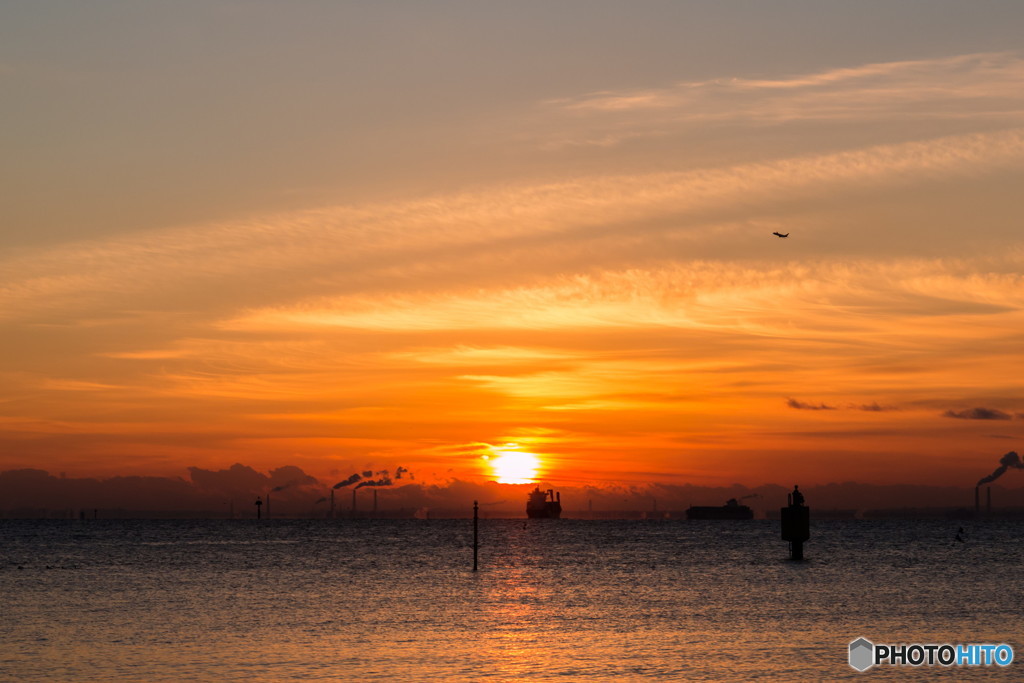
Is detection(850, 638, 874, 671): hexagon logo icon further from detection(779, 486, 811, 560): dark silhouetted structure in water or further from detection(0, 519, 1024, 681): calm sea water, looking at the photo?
detection(779, 486, 811, 560): dark silhouetted structure in water

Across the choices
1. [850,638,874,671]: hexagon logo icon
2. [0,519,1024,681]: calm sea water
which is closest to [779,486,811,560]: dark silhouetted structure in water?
[0,519,1024,681]: calm sea water

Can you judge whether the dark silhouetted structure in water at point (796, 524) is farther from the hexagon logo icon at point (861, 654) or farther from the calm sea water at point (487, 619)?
the hexagon logo icon at point (861, 654)

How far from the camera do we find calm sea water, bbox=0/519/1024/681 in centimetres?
5122

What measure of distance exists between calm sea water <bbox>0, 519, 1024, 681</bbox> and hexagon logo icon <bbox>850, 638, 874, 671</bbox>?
2.00 ft

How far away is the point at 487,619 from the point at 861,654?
24817 millimetres

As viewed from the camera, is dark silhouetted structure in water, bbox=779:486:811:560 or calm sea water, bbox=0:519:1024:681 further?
dark silhouetted structure in water, bbox=779:486:811:560

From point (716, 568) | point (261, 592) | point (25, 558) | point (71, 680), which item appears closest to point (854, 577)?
point (716, 568)

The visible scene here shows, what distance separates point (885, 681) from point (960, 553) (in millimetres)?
140616

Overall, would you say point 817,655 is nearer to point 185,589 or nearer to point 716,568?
point 185,589

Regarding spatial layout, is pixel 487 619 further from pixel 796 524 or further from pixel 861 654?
pixel 796 524

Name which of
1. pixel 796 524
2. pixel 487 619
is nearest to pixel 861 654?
pixel 487 619

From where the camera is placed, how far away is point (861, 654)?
55219 millimetres

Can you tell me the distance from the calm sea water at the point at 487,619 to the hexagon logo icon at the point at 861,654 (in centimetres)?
61

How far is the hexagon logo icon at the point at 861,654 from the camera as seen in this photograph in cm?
5094
